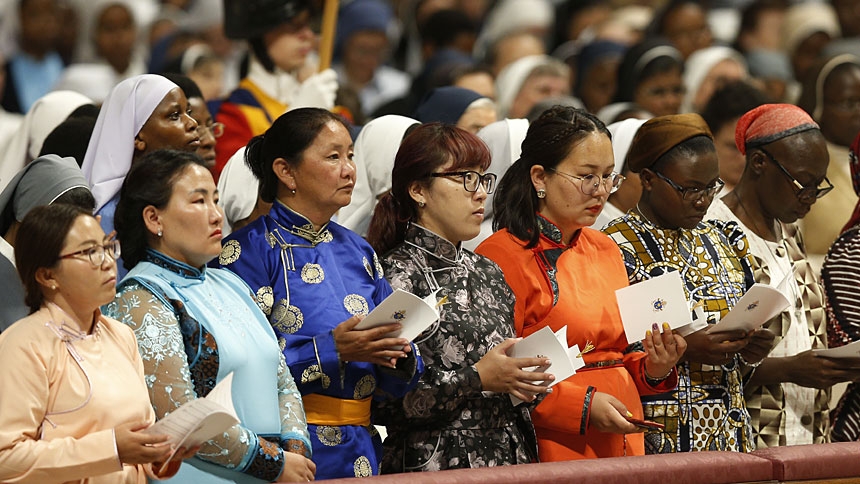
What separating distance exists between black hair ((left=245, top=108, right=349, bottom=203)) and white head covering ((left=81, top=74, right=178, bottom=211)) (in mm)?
507

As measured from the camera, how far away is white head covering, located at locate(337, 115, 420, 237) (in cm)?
559

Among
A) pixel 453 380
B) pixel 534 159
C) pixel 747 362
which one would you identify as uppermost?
pixel 534 159

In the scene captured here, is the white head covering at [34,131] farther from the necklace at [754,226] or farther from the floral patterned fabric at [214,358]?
the necklace at [754,226]

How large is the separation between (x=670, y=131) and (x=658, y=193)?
0.22 meters

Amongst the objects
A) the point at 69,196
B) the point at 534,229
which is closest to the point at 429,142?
the point at 534,229

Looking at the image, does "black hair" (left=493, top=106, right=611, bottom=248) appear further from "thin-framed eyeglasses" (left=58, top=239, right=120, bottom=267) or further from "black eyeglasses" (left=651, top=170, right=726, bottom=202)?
"thin-framed eyeglasses" (left=58, top=239, right=120, bottom=267)

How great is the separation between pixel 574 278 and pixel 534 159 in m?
0.44

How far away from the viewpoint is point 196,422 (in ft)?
11.0

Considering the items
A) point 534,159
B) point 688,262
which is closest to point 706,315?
point 688,262

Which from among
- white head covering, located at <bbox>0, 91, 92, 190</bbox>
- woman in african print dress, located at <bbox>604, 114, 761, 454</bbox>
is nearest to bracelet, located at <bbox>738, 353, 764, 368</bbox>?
woman in african print dress, located at <bbox>604, 114, 761, 454</bbox>

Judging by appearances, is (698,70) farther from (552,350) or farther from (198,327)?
(198,327)

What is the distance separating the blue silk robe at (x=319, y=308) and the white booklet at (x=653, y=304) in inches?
30.1

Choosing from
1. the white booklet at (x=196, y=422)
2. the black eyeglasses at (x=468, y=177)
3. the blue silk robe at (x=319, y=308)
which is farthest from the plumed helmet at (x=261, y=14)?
the white booklet at (x=196, y=422)

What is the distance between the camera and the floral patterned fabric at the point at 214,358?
373 centimetres
